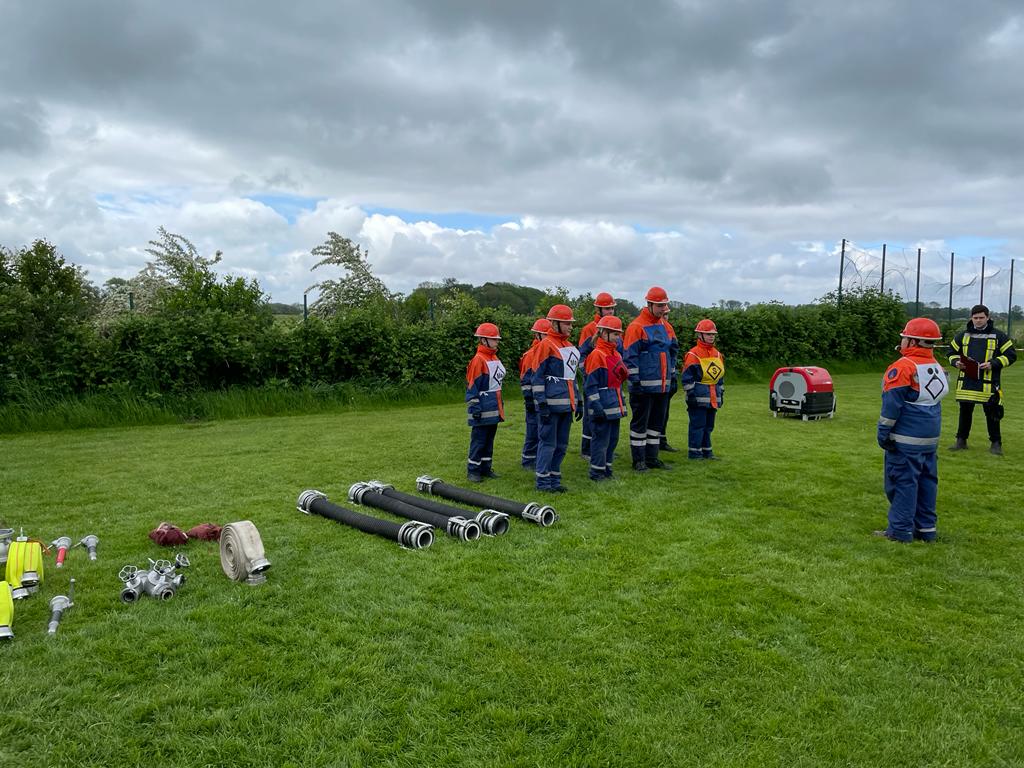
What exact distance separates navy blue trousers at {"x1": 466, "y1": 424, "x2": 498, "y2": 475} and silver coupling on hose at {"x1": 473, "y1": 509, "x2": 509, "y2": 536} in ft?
7.35

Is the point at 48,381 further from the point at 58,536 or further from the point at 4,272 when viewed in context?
the point at 58,536

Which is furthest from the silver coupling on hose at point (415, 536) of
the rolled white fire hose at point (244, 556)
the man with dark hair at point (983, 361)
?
the man with dark hair at point (983, 361)

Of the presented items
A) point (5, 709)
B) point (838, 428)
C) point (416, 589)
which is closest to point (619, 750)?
point (416, 589)

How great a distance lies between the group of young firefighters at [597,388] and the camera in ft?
26.3

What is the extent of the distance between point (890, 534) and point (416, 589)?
13.9 feet

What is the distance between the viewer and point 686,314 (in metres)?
21.6

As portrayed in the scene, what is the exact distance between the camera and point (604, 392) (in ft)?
27.1

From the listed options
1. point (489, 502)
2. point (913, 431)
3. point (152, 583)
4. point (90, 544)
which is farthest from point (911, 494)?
point (90, 544)

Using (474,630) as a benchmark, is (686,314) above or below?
above

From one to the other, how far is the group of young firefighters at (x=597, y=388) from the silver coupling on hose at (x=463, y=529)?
194 centimetres

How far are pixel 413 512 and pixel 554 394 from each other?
85.8 inches

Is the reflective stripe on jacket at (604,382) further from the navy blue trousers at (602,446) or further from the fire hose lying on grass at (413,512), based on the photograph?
the fire hose lying on grass at (413,512)

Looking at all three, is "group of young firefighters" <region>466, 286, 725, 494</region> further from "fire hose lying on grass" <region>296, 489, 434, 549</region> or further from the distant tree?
the distant tree

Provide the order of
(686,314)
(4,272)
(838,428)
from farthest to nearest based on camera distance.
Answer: (686,314) → (4,272) → (838,428)
